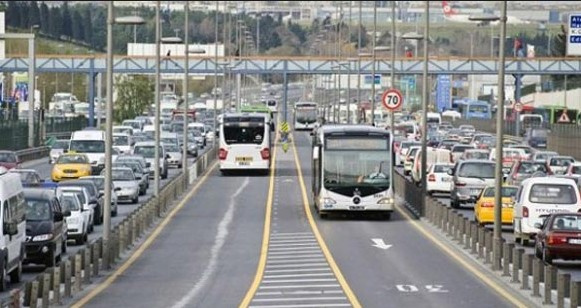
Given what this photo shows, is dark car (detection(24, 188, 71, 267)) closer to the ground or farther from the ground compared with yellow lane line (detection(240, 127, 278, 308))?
farther from the ground

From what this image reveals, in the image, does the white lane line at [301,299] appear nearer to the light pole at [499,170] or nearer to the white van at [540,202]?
the light pole at [499,170]

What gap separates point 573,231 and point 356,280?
17.6 ft

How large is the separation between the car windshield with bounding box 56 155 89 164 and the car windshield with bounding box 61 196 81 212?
26.2 metres

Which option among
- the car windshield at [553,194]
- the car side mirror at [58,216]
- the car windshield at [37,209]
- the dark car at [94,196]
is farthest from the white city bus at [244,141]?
the car windshield at [37,209]

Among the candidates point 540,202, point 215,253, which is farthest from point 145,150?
point 540,202

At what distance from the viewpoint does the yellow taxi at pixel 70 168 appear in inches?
2854

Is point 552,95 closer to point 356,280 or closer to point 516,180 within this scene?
point 516,180

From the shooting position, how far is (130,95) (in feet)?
575

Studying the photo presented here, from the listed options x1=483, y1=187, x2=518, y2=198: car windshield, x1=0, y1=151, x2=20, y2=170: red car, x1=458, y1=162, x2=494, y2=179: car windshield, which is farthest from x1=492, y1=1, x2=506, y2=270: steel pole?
x1=0, y1=151, x2=20, y2=170: red car

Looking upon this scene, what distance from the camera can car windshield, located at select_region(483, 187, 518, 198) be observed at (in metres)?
51.7

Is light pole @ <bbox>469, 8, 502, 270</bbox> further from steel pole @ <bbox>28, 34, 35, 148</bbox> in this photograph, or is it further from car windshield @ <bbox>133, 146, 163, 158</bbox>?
steel pole @ <bbox>28, 34, 35, 148</bbox>

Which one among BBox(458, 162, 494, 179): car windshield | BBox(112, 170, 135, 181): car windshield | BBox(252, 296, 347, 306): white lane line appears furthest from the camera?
BBox(112, 170, 135, 181): car windshield

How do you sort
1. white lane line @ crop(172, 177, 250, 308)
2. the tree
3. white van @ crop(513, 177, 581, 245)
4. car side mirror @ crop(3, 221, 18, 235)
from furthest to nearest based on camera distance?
the tree, white van @ crop(513, 177, 581, 245), car side mirror @ crop(3, 221, 18, 235), white lane line @ crop(172, 177, 250, 308)

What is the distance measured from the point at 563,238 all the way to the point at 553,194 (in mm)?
6810
